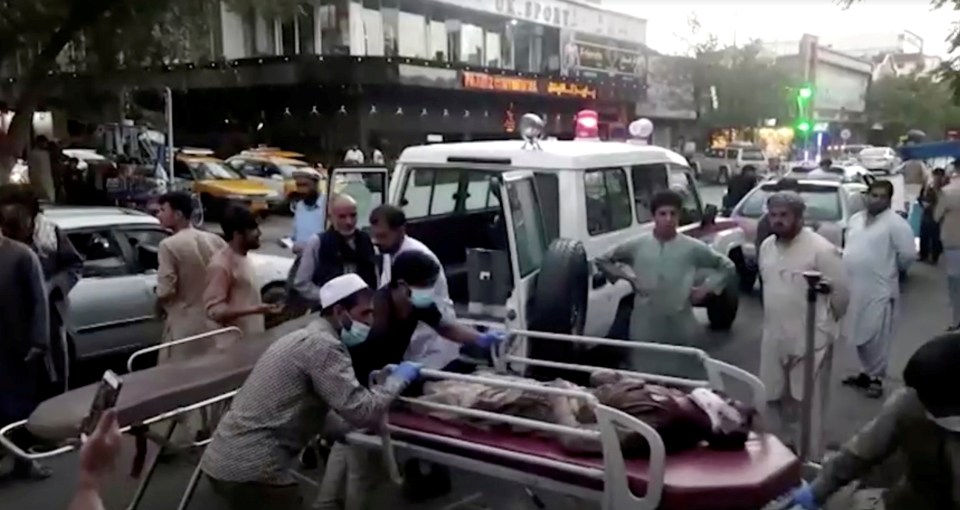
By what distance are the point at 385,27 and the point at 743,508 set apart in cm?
2964

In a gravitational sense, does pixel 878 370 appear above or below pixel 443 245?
below

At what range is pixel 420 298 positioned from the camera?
182 inches

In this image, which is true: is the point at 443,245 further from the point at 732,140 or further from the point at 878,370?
the point at 732,140

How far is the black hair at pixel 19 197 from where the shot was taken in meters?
5.64

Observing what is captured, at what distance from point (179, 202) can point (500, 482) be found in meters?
2.66

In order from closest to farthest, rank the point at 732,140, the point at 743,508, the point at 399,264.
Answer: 1. the point at 743,508
2. the point at 399,264
3. the point at 732,140

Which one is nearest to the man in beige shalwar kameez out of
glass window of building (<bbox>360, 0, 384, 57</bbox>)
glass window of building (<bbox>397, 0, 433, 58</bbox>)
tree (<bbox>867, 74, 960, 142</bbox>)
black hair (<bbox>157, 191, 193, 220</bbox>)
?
black hair (<bbox>157, 191, 193, 220</bbox>)

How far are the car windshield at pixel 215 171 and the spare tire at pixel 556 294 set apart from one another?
1718 centimetres

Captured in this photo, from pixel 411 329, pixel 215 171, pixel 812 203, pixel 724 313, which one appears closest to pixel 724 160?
pixel 215 171

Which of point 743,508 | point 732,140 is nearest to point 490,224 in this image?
point 743,508

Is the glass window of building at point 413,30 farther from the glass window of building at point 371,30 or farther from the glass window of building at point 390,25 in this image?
the glass window of building at point 371,30

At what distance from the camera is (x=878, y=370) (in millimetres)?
7621

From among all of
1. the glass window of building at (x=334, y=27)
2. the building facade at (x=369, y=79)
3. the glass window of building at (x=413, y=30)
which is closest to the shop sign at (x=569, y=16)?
the building facade at (x=369, y=79)

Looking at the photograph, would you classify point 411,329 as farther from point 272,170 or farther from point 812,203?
point 272,170
